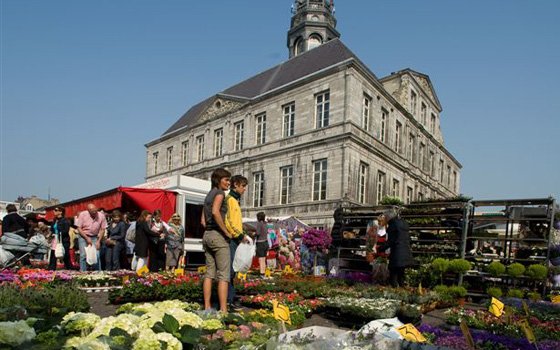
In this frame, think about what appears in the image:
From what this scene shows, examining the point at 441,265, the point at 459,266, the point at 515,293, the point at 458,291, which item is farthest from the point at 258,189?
the point at 515,293

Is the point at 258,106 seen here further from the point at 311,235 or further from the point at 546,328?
the point at 546,328

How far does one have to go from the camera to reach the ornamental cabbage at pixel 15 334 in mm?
2955

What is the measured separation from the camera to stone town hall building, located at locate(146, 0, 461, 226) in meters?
27.1

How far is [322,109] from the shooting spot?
2866cm

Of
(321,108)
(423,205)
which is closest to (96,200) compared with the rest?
(423,205)

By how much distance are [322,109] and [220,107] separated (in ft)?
37.5

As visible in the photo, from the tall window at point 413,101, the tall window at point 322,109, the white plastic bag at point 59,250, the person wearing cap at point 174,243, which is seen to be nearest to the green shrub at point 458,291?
the person wearing cap at point 174,243

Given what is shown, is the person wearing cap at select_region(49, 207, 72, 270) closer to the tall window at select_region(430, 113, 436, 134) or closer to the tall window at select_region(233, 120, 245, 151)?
the tall window at select_region(233, 120, 245, 151)

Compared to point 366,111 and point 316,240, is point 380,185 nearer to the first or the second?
point 366,111

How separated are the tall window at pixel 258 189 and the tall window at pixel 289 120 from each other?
3.66 metres

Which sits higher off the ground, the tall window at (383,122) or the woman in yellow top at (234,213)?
the tall window at (383,122)

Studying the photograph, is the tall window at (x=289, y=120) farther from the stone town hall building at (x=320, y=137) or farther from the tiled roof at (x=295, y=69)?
the tiled roof at (x=295, y=69)

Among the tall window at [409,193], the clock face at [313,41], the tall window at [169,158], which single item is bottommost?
the tall window at [409,193]

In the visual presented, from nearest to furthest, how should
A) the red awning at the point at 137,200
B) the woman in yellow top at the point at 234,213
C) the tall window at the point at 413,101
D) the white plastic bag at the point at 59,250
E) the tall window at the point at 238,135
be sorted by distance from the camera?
the woman in yellow top at the point at 234,213
the white plastic bag at the point at 59,250
the red awning at the point at 137,200
the tall window at the point at 238,135
the tall window at the point at 413,101
